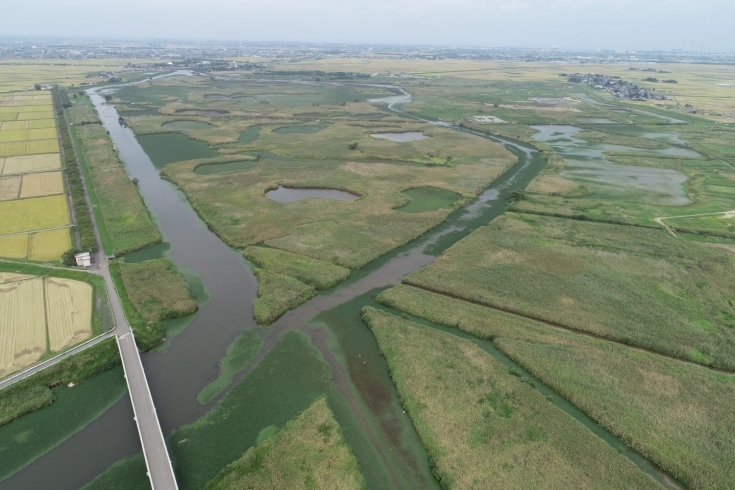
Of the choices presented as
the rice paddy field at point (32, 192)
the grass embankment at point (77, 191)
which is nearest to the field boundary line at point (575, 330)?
the grass embankment at point (77, 191)

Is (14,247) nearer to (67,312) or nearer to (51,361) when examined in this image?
(67,312)

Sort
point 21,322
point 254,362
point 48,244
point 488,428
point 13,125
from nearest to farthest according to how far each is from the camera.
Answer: point 488,428, point 254,362, point 21,322, point 48,244, point 13,125

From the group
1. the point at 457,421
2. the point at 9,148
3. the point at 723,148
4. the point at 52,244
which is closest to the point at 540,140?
the point at 723,148

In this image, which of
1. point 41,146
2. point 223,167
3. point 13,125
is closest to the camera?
point 223,167

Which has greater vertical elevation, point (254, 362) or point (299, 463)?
point (254, 362)

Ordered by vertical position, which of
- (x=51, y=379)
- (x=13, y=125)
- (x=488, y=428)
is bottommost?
(x=488, y=428)

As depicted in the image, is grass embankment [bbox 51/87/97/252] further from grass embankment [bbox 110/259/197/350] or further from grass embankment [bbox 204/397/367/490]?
grass embankment [bbox 204/397/367/490]

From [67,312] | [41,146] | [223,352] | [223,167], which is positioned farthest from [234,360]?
[41,146]

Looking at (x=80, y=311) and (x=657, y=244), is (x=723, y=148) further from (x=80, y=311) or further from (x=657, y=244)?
(x=80, y=311)

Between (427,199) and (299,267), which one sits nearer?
(299,267)
